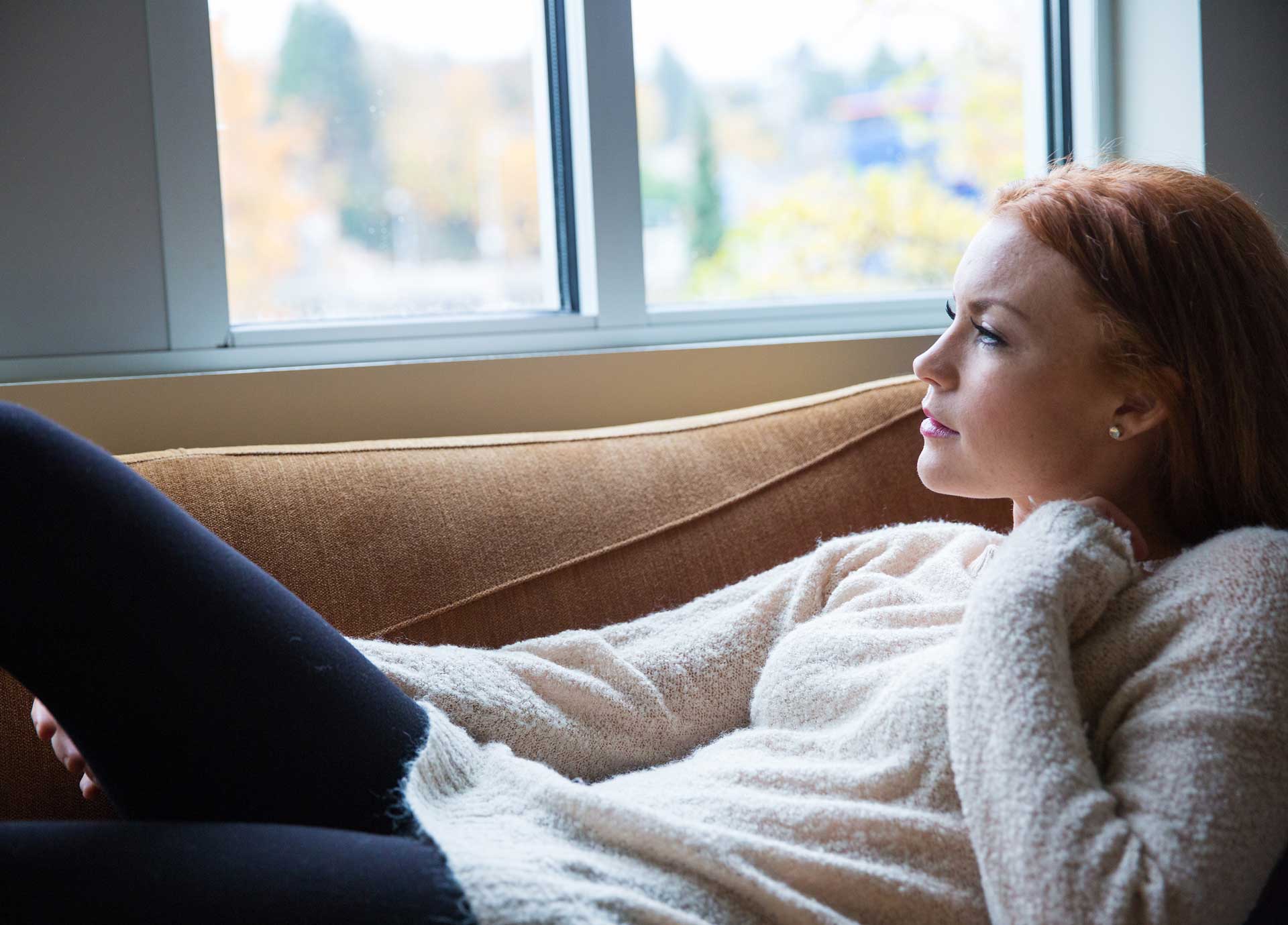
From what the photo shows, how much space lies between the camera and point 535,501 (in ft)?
4.53

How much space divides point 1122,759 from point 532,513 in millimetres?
767

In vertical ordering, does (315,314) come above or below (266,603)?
above

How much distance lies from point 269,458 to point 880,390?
87 cm

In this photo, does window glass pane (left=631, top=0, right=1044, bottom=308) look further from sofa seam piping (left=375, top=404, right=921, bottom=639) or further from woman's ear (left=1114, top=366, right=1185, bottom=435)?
woman's ear (left=1114, top=366, right=1185, bottom=435)

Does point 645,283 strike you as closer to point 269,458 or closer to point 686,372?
point 686,372

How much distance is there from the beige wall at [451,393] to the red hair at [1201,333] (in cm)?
84

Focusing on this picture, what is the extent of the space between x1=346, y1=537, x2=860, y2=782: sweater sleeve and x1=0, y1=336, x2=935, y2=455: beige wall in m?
0.55

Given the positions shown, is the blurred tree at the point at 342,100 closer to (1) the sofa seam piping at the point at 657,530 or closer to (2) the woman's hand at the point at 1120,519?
(1) the sofa seam piping at the point at 657,530

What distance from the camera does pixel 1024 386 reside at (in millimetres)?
1049

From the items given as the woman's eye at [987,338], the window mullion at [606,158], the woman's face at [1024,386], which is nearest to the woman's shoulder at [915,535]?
the woman's face at [1024,386]

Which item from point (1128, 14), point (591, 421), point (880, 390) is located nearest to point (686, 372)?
point (591, 421)

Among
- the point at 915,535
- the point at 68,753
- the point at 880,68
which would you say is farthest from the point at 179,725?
the point at 880,68

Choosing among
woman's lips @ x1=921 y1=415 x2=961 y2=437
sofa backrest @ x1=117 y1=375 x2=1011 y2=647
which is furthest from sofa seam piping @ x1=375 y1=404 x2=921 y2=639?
woman's lips @ x1=921 y1=415 x2=961 y2=437

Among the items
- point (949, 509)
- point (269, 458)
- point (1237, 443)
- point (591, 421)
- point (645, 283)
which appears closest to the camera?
point (1237, 443)
